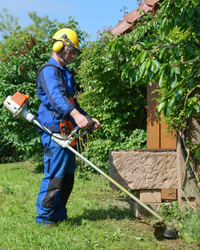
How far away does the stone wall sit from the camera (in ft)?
14.2

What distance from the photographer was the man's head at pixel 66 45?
347 centimetres

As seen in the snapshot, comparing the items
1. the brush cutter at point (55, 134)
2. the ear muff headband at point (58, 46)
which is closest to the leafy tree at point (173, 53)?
the ear muff headband at point (58, 46)

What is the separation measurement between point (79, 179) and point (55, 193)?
3569mm

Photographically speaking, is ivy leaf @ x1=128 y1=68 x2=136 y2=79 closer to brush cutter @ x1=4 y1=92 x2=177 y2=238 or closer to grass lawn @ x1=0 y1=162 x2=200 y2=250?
brush cutter @ x1=4 y1=92 x2=177 y2=238

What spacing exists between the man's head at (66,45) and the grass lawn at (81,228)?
195cm

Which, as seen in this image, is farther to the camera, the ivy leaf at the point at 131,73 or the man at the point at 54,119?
the man at the point at 54,119

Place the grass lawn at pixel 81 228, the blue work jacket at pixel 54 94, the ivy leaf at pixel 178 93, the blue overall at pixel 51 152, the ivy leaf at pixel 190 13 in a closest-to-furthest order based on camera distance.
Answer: the ivy leaf at pixel 190 13 < the ivy leaf at pixel 178 93 < the grass lawn at pixel 81 228 < the blue work jacket at pixel 54 94 < the blue overall at pixel 51 152

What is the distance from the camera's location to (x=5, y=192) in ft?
17.6

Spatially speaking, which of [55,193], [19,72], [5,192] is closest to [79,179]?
[5,192]

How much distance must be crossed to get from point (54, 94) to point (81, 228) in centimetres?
155

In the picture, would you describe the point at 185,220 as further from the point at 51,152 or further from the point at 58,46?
the point at 58,46

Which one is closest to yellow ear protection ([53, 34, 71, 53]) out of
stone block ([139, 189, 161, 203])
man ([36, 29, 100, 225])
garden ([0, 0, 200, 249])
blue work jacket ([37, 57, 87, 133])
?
man ([36, 29, 100, 225])

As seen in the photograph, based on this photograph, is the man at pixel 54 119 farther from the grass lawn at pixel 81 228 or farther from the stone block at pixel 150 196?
the stone block at pixel 150 196

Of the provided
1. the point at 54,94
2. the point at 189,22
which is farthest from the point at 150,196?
the point at 189,22
